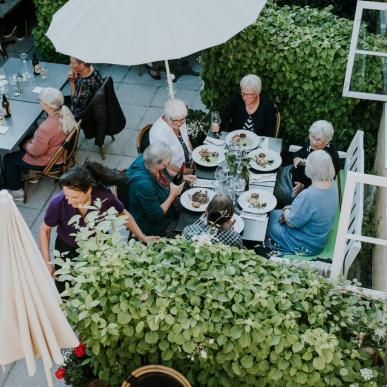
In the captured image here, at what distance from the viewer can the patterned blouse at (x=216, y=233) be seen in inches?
207

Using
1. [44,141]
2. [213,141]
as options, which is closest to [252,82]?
[213,141]

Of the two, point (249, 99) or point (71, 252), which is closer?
point (71, 252)

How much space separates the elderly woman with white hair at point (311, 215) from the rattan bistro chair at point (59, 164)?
2.45m

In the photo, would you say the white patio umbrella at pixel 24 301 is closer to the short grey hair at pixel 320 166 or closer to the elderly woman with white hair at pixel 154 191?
the elderly woman with white hair at pixel 154 191

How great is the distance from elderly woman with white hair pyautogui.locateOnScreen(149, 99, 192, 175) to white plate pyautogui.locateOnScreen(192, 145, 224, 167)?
0.12m

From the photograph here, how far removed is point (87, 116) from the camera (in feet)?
24.7

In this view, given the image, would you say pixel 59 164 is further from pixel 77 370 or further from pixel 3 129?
pixel 77 370

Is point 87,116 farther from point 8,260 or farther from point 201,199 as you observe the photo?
point 8,260

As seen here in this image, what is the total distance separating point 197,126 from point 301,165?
127 centimetres

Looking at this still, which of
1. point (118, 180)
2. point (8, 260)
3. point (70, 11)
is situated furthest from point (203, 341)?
point (70, 11)

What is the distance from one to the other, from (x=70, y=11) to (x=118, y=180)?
1604 millimetres

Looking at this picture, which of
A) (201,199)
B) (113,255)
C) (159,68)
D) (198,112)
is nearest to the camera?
(113,255)

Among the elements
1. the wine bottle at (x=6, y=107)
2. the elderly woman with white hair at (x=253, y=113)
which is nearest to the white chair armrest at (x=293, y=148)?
the elderly woman with white hair at (x=253, y=113)

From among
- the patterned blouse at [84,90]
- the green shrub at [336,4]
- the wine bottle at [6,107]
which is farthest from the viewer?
the green shrub at [336,4]
